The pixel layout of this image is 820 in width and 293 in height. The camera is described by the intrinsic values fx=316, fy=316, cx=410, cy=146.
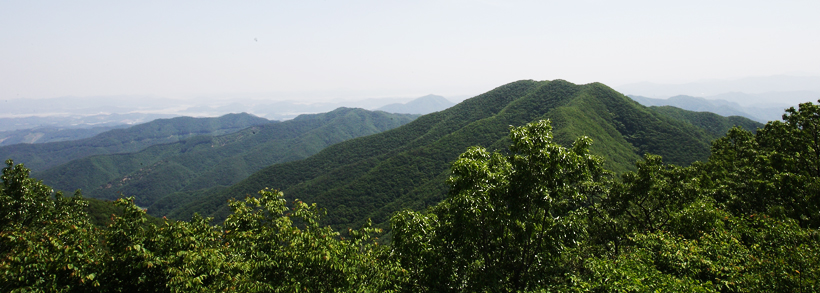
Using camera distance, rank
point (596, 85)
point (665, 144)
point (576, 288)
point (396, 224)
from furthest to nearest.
→ point (596, 85)
point (665, 144)
point (396, 224)
point (576, 288)

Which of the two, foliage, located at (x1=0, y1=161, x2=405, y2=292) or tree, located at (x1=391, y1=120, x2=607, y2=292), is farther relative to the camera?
tree, located at (x1=391, y1=120, x2=607, y2=292)

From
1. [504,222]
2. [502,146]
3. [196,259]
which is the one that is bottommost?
[502,146]

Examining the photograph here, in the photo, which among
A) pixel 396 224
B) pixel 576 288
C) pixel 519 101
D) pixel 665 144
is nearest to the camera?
pixel 576 288

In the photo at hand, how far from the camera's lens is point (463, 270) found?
1246 cm

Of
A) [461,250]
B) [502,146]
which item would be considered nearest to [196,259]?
[461,250]

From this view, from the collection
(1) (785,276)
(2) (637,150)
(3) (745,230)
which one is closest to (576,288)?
(1) (785,276)

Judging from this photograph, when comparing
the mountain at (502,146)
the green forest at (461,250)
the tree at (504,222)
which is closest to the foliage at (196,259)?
the green forest at (461,250)

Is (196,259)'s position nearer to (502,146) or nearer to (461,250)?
(461,250)

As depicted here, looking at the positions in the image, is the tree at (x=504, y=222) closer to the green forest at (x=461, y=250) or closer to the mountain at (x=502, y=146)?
the green forest at (x=461, y=250)

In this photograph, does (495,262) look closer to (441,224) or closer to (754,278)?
(441,224)

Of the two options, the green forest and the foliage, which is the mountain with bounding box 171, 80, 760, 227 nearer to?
the green forest

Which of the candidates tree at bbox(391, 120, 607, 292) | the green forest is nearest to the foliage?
the green forest

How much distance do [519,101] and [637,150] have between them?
80.0 metres

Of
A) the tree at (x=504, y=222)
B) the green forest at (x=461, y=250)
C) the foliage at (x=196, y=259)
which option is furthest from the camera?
the tree at (x=504, y=222)
